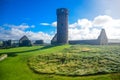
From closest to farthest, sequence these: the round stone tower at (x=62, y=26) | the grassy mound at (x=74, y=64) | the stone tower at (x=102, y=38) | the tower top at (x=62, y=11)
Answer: the grassy mound at (x=74, y=64), the round stone tower at (x=62, y=26), the tower top at (x=62, y=11), the stone tower at (x=102, y=38)

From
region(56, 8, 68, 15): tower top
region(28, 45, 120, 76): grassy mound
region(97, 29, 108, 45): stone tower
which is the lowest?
region(28, 45, 120, 76): grassy mound

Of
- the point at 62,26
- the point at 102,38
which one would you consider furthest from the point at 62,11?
the point at 102,38

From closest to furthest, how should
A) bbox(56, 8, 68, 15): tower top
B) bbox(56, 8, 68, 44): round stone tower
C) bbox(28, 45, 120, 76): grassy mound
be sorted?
bbox(28, 45, 120, 76): grassy mound
bbox(56, 8, 68, 44): round stone tower
bbox(56, 8, 68, 15): tower top

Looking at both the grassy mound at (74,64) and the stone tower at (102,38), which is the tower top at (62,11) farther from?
the grassy mound at (74,64)

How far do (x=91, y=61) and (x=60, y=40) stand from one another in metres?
34.7

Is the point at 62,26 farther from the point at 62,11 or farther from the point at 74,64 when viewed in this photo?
the point at 74,64

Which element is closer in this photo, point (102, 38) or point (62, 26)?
point (62, 26)

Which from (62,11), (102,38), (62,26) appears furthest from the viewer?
(102,38)

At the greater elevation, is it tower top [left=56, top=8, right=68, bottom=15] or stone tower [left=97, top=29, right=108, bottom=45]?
tower top [left=56, top=8, right=68, bottom=15]

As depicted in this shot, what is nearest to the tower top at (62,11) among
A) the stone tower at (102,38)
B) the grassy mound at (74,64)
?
the stone tower at (102,38)

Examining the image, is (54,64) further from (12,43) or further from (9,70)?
(12,43)

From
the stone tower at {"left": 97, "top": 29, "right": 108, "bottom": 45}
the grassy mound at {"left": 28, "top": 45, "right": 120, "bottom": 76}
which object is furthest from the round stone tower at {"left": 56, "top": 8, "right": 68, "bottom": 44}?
the grassy mound at {"left": 28, "top": 45, "right": 120, "bottom": 76}

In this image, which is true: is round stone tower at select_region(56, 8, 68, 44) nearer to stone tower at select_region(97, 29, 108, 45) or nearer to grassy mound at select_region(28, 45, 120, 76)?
stone tower at select_region(97, 29, 108, 45)

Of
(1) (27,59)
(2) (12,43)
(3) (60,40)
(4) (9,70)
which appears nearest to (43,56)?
(1) (27,59)
